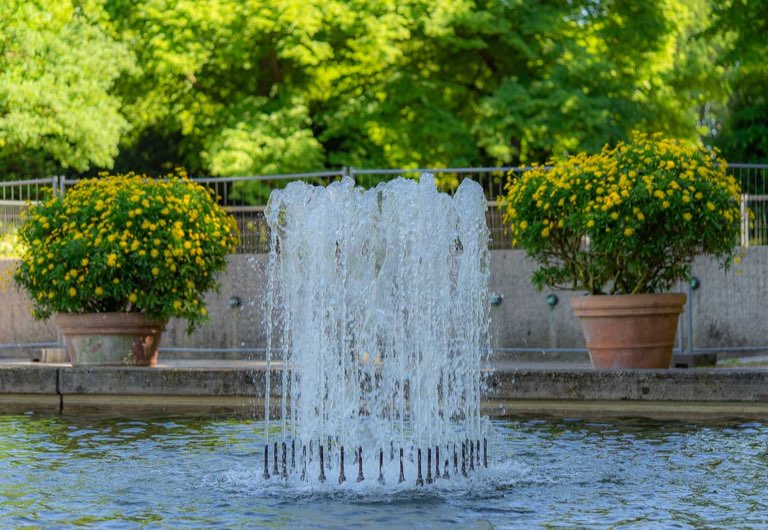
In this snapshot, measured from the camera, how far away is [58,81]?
96.9 ft

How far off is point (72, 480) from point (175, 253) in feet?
17.4

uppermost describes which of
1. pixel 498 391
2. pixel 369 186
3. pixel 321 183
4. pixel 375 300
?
pixel 369 186

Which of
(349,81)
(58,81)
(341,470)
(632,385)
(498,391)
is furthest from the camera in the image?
(349,81)

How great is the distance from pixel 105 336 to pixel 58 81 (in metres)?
17.6

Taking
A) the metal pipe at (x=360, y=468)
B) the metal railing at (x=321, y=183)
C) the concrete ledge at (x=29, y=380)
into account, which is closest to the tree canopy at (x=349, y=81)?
the metal railing at (x=321, y=183)

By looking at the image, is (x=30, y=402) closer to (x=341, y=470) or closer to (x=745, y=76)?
(x=341, y=470)

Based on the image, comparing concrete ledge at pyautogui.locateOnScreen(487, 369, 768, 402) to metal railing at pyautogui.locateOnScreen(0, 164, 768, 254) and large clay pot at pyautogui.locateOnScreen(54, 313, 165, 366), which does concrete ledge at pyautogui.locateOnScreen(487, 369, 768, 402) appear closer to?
metal railing at pyautogui.locateOnScreen(0, 164, 768, 254)

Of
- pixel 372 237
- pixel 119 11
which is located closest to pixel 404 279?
pixel 372 237

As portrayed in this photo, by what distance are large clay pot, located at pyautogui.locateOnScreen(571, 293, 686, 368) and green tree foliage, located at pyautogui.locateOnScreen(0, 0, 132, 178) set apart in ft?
63.7

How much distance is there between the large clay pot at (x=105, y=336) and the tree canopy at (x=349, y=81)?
54.1 feet

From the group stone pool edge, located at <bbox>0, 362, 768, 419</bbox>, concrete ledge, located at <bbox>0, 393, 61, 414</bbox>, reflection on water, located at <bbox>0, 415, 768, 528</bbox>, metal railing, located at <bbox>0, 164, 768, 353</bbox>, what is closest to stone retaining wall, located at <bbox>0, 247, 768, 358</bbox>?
metal railing, located at <bbox>0, 164, 768, 353</bbox>

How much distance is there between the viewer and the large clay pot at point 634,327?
11820mm

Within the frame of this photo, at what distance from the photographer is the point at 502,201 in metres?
13.0

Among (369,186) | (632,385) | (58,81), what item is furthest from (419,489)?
(58,81)
